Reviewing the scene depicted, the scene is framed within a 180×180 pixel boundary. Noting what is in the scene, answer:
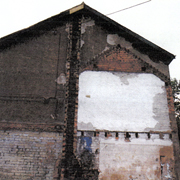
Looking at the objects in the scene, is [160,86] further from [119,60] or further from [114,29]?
[114,29]

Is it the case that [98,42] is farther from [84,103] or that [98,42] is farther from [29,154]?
[29,154]

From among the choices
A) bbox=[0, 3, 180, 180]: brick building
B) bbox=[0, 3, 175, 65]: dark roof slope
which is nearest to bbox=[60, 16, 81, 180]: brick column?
bbox=[0, 3, 180, 180]: brick building

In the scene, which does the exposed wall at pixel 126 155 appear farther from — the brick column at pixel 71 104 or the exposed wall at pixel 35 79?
the exposed wall at pixel 35 79

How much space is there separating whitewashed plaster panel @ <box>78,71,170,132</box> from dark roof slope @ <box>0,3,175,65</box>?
1.20 metres

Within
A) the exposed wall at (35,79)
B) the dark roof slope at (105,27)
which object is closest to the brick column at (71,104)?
the exposed wall at (35,79)

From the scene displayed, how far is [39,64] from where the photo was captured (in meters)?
6.86

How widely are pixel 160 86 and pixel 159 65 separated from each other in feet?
3.36

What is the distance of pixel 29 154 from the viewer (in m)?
5.83

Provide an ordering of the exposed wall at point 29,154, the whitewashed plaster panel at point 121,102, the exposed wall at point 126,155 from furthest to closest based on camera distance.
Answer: the whitewashed plaster panel at point 121,102 → the exposed wall at point 126,155 → the exposed wall at point 29,154

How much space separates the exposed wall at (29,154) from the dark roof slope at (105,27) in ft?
13.1

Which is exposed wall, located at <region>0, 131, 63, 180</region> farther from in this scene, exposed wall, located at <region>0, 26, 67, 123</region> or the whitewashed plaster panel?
the whitewashed plaster panel

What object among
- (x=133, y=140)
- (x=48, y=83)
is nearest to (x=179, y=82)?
(x=133, y=140)

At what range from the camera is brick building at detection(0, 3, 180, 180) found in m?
5.81

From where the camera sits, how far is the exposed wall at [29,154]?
564cm
